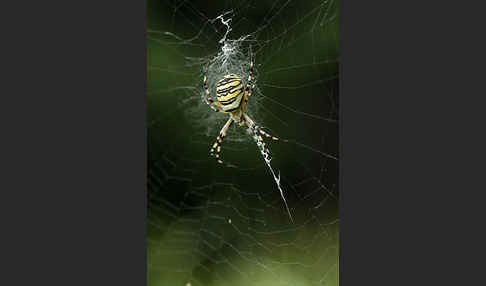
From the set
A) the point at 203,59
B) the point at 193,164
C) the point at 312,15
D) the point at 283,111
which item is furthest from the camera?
the point at 193,164

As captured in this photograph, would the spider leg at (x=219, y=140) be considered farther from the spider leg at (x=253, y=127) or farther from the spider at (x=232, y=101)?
the spider leg at (x=253, y=127)

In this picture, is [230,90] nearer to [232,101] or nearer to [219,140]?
[232,101]

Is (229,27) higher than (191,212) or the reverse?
higher

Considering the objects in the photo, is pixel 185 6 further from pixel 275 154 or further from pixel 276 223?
pixel 276 223

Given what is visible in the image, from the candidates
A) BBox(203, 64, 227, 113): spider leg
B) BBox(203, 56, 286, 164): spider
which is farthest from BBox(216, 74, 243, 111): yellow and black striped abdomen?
BBox(203, 64, 227, 113): spider leg

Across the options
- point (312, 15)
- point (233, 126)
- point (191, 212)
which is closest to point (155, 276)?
point (191, 212)

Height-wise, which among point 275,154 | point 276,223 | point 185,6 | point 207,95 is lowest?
point 276,223

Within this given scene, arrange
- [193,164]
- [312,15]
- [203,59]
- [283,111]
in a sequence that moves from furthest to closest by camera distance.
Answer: [193,164] → [203,59] → [283,111] → [312,15]

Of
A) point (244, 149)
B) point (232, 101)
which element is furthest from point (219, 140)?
point (232, 101)
